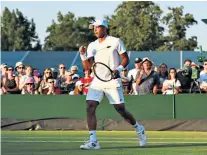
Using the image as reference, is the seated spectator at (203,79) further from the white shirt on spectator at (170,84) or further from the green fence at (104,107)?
the white shirt on spectator at (170,84)

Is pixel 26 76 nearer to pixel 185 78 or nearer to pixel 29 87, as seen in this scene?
pixel 29 87

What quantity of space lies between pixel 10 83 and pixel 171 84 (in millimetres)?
4374

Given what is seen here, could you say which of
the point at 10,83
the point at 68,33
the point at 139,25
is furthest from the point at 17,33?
the point at 10,83

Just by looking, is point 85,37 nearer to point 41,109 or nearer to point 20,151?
point 41,109

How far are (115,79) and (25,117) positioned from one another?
25.5ft

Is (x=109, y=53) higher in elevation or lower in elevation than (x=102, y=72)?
higher

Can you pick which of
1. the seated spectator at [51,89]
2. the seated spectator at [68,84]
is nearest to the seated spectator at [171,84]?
the seated spectator at [68,84]

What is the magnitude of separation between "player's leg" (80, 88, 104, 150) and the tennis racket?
→ 246mm

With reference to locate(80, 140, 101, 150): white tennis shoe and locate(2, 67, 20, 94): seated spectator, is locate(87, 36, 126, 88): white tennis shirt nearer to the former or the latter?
locate(80, 140, 101, 150): white tennis shoe

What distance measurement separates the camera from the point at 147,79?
19.6 m

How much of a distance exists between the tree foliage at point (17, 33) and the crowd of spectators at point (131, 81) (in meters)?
71.2

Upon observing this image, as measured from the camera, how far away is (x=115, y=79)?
13516mm

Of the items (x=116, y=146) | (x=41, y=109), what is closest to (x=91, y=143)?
(x=116, y=146)

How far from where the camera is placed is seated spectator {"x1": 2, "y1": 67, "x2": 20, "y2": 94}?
21.1 meters
